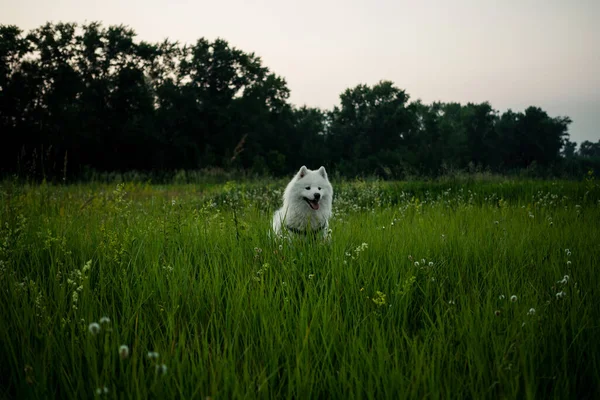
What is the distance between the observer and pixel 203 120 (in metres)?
42.6

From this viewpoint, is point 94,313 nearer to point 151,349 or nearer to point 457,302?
point 151,349

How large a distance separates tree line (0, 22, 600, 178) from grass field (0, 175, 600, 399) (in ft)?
41.4

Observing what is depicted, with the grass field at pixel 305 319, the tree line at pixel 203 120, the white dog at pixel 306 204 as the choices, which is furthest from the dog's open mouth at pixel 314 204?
the tree line at pixel 203 120

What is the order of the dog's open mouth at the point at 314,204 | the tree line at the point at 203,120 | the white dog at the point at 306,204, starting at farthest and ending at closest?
the tree line at the point at 203,120 < the dog's open mouth at the point at 314,204 < the white dog at the point at 306,204

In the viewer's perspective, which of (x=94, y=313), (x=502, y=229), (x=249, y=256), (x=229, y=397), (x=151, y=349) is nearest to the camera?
(x=229, y=397)

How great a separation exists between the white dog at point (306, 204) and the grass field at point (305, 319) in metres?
0.87

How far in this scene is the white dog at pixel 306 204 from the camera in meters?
4.76

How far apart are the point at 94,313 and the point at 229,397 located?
1152 mm

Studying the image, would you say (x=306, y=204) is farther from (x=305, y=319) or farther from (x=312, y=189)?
(x=305, y=319)

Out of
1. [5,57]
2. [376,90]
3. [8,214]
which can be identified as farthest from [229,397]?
[376,90]

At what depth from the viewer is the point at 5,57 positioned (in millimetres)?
31594

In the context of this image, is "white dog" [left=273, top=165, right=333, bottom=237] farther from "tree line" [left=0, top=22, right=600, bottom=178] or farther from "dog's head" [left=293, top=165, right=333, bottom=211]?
"tree line" [left=0, top=22, right=600, bottom=178]

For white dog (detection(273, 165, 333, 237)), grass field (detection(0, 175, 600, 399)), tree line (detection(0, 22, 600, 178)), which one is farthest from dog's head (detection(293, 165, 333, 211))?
tree line (detection(0, 22, 600, 178))

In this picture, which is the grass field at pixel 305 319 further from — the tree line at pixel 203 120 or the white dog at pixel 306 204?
the tree line at pixel 203 120
